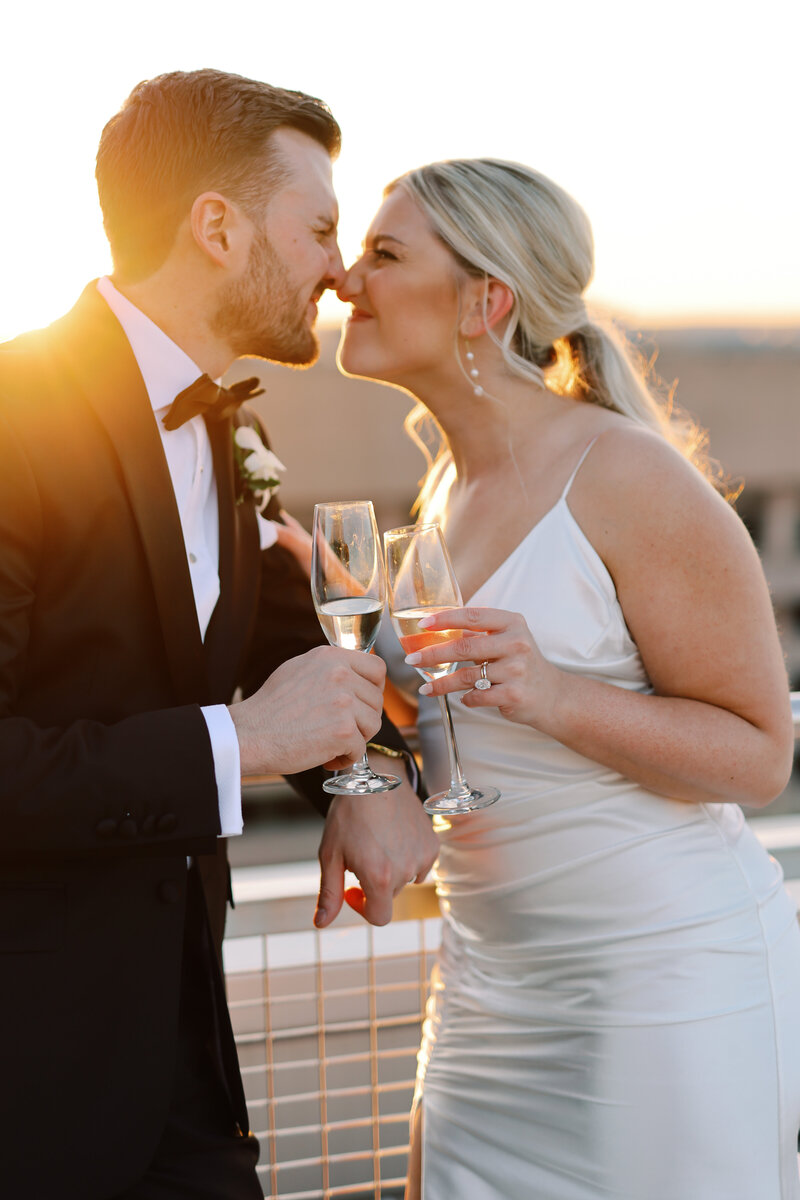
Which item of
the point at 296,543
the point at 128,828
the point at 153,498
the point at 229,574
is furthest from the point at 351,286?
the point at 128,828

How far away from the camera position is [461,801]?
2162 mm

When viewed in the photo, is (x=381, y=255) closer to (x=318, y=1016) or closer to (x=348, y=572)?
(x=348, y=572)

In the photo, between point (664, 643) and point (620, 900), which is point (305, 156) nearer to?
point (664, 643)

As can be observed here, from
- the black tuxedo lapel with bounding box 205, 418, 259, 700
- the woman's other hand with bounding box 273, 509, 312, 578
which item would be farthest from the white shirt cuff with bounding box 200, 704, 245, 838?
the woman's other hand with bounding box 273, 509, 312, 578

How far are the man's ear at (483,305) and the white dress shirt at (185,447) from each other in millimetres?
752

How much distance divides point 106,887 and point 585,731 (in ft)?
3.33

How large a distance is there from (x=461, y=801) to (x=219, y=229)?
1380mm

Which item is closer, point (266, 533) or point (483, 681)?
point (483, 681)

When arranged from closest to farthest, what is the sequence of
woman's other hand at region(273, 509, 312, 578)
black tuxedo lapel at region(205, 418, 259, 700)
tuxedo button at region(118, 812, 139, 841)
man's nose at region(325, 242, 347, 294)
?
tuxedo button at region(118, 812, 139, 841), black tuxedo lapel at region(205, 418, 259, 700), man's nose at region(325, 242, 347, 294), woman's other hand at region(273, 509, 312, 578)

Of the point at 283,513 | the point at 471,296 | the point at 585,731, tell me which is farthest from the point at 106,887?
the point at 471,296

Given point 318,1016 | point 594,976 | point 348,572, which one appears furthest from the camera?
point 318,1016

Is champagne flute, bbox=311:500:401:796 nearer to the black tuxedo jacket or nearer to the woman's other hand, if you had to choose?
the black tuxedo jacket

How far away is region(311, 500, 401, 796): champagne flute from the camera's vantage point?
1974 mm

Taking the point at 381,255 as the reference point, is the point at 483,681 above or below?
below
